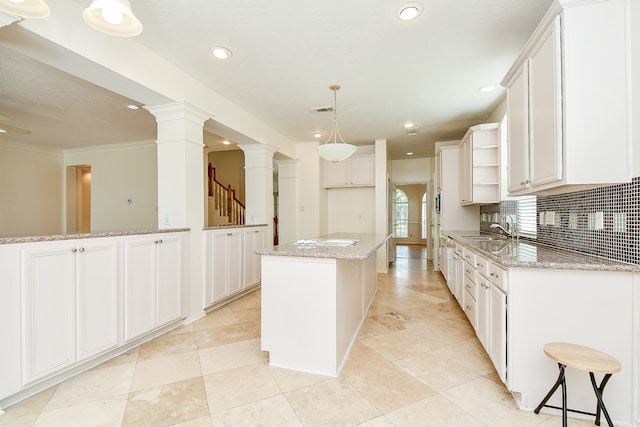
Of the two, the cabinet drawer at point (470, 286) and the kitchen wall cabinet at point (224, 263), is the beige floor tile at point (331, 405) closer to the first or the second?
the cabinet drawer at point (470, 286)

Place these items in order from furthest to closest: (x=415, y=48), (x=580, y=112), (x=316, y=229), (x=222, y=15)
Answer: (x=316, y=229) → (x=415, y=48) → (x=222, y=15) → (x=580, y=112)

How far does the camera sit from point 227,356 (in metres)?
2.36

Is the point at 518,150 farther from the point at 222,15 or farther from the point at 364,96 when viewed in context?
the point at 222,15

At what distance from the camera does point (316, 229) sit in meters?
5.64

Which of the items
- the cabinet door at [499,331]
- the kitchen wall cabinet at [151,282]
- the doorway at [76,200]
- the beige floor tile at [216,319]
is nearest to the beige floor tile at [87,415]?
the kitchen wall cabinet at [151,282]

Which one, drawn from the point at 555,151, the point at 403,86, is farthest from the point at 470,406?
the point at 403,86

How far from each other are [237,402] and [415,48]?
3.05m

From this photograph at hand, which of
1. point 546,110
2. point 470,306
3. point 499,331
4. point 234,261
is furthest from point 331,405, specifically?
point 234,261

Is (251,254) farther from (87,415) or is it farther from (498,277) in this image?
(498,277)

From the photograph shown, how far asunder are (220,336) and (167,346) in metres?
0.45

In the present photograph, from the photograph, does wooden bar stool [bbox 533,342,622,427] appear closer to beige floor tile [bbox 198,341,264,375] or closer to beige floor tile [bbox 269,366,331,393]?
beige floor tile [bbox 269,366,331,393]

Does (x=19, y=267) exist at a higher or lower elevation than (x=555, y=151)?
lower

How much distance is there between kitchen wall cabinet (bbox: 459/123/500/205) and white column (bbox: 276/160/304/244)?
3120 millimetres

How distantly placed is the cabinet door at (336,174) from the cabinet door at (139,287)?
4.04 meters
